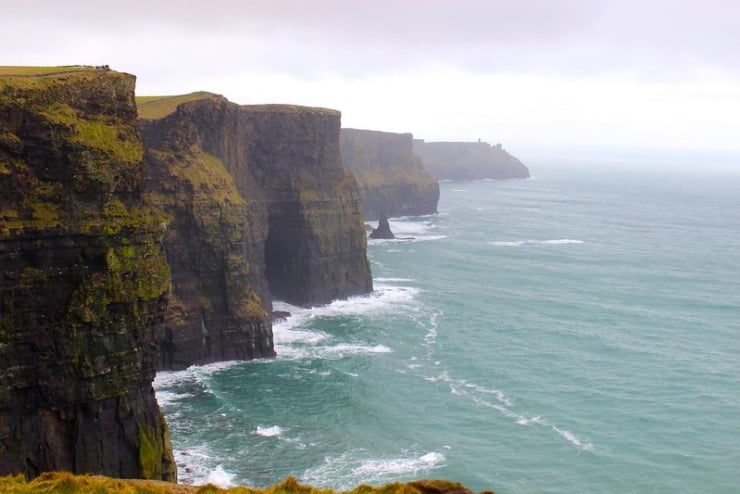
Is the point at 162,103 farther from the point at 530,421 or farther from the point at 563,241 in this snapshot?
the point at 563,241

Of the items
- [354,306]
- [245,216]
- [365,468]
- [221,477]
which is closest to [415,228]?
[354,306]

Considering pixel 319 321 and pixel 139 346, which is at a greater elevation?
pixel 139 346

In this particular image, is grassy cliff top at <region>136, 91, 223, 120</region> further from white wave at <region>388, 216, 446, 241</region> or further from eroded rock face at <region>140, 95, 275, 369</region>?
white wave at <region>388, 216, 446, 241</region>

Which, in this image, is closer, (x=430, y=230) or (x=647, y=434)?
(x=647, y=434)

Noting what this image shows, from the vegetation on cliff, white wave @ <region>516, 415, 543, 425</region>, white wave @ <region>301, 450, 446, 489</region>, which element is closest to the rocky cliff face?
white wave @ <region>301, 450, 446, 489</region>

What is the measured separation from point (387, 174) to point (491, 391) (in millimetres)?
113685

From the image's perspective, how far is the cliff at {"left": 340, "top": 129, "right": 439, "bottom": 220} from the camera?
555ft

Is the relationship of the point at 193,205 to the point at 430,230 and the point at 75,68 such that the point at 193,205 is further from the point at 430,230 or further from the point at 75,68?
the point at 430,230

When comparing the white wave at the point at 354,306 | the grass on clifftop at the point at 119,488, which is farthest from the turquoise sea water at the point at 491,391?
the grass on clifftop at the point at 119,488

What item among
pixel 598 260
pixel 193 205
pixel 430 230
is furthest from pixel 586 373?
pixel 430 230

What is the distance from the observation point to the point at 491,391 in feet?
217

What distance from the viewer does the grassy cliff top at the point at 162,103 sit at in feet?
233

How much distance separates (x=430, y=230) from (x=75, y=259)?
119 metres

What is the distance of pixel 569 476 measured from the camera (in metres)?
51.5
